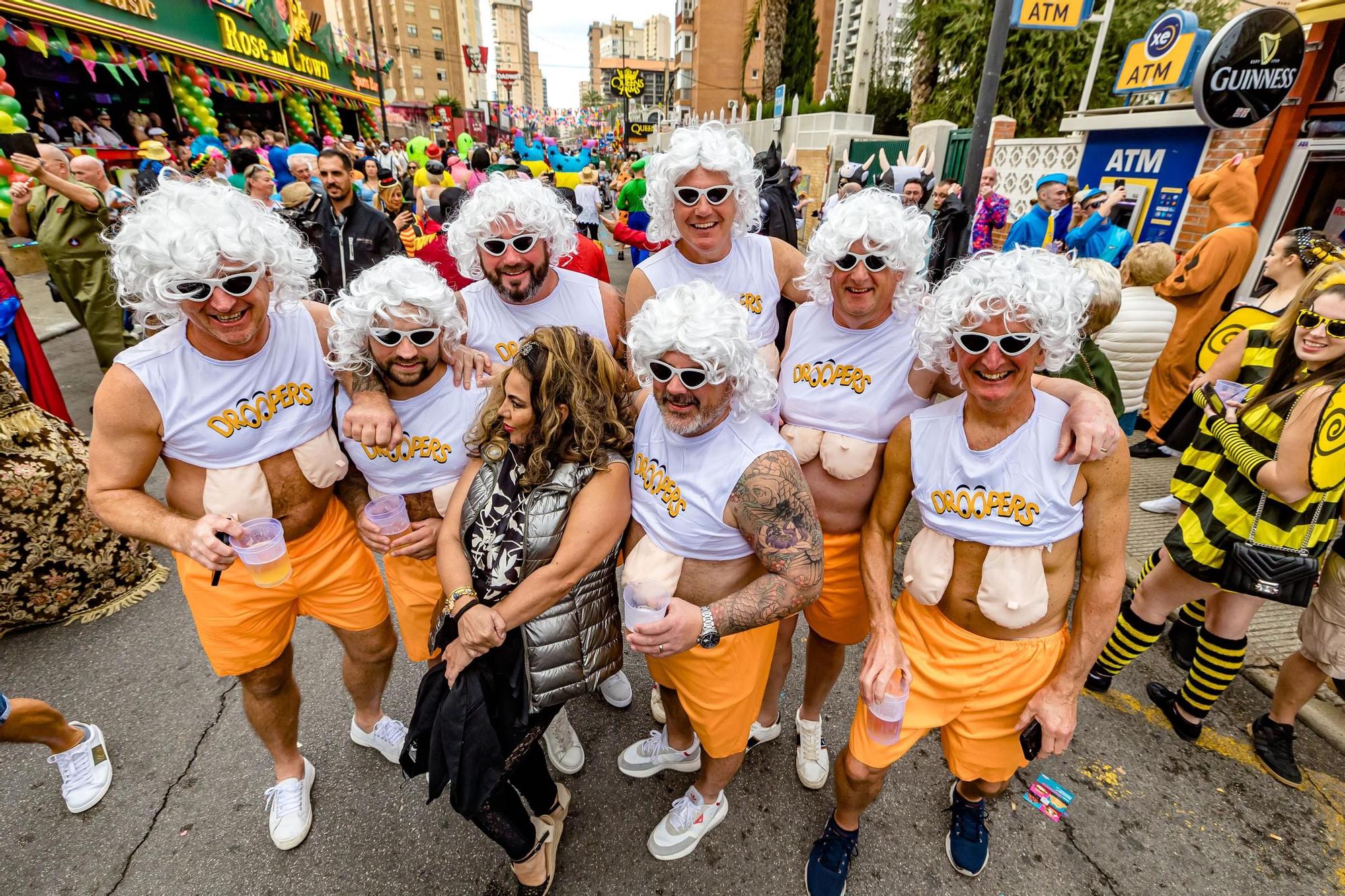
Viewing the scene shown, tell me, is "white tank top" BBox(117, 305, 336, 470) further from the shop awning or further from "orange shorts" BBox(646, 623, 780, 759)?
the shop awning

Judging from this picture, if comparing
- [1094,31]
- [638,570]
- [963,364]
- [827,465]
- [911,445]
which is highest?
[1094,31]

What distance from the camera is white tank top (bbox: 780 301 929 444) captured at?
7.50 ft

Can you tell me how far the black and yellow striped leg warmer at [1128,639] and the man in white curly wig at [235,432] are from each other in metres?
3.39

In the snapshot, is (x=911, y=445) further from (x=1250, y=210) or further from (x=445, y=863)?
(x=1250, y=210)

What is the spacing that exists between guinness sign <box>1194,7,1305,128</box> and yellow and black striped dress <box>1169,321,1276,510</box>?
375cm

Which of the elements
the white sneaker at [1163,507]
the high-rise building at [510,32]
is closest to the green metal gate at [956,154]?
the white sneaker at [1163,507]

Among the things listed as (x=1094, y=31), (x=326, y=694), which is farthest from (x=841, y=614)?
(x=1094, y=31)

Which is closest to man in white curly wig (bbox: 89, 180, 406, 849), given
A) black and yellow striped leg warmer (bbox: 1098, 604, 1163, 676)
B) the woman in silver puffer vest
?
the woman in silver puffer vest

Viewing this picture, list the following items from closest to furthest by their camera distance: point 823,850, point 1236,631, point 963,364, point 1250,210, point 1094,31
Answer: point 963,364 → point 823,850 → point 1236,631 → point 1250,210 → point 1094,31

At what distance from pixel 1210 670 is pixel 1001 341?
223 cm

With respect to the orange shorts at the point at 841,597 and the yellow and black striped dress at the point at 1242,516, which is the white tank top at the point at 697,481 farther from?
the yellow and black striped dress at the point at 1242,516

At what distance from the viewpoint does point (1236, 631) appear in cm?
275

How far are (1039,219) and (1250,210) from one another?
7.58ft

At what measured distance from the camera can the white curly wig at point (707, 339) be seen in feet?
5.72
